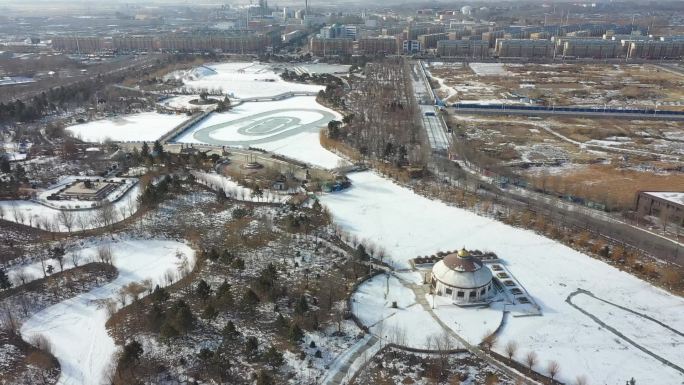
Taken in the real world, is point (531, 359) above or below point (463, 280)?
below

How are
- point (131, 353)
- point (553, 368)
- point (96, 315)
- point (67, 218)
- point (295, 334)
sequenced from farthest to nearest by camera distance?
1. point (67, 218)
2. point (96, 315)
3. point (295, 334)
4. point (553, 368)
5. point (131, 353)

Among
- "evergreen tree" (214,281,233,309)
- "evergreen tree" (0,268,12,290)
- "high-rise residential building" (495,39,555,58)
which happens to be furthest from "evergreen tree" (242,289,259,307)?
"high-rise residential building" (495,39,555,58)

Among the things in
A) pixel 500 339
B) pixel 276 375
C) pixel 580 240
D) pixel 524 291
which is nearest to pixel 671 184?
pixel 580 240

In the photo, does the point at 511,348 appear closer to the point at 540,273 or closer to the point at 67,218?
the point at 540,273

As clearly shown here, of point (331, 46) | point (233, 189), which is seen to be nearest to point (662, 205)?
point (233, 189)

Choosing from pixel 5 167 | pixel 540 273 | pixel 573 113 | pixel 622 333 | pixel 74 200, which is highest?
pixel 573 113

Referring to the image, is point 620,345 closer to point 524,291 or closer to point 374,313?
point 524,291

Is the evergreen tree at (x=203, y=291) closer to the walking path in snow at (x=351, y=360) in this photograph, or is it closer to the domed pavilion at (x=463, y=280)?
the walking path in snow at (x=351, y=360)
